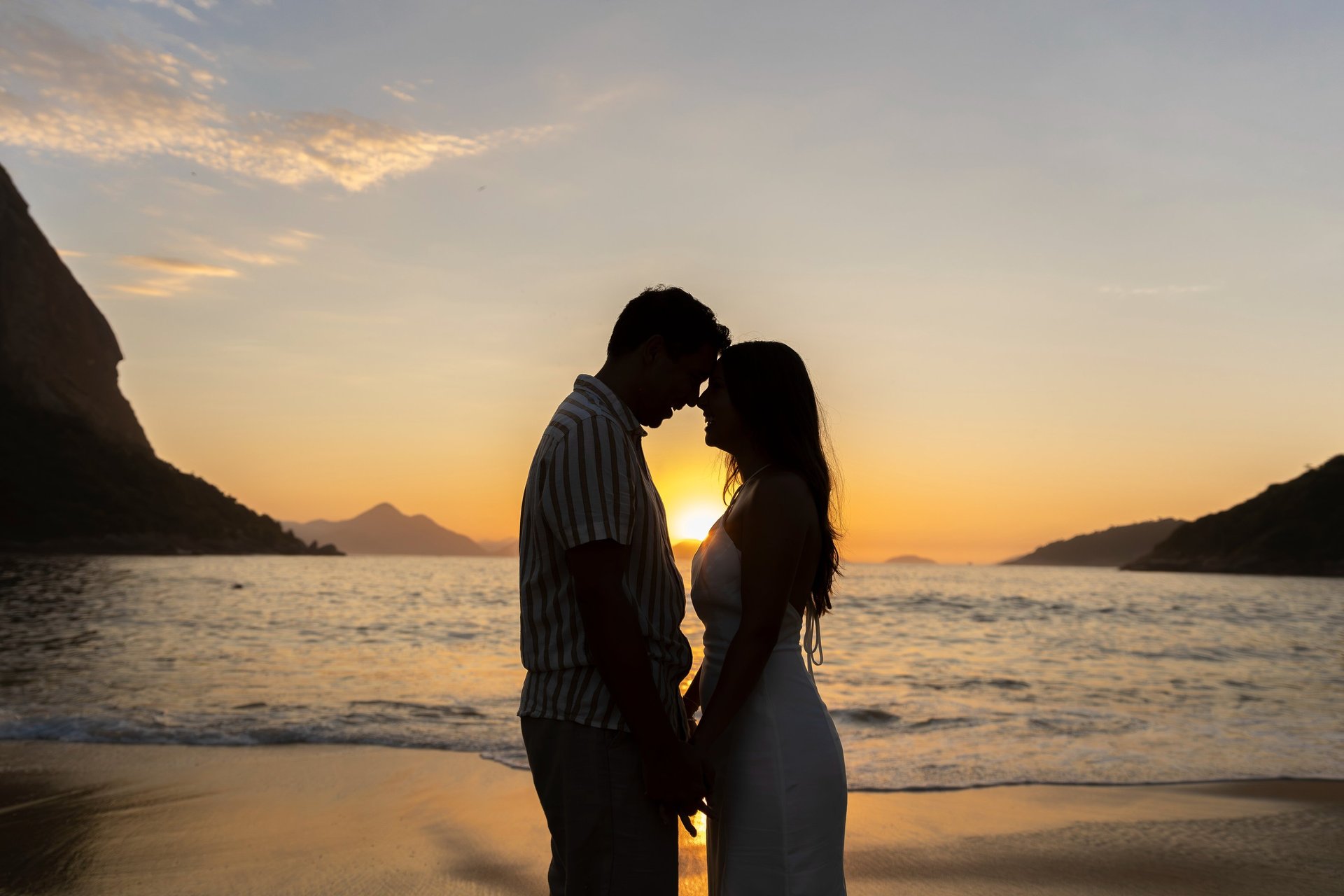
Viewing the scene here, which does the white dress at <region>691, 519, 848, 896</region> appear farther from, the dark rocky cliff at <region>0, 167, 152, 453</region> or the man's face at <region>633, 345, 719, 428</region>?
the dark rocky cliff at <region>0, 167, 152, 453</region>

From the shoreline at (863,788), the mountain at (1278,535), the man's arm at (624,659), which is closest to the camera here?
the man's arm at (624,659)

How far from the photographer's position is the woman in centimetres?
233

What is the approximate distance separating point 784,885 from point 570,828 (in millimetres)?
612

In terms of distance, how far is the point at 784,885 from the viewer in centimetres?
232

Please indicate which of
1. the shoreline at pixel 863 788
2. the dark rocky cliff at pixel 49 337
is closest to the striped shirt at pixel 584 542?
the shoreline at pixel 863 788

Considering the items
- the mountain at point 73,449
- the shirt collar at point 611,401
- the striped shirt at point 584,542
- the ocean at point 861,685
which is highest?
the mountain at point 73,449

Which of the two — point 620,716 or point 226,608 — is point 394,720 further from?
point 226,608

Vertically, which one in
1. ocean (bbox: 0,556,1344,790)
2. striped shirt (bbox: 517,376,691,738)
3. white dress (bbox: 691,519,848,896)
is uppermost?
striped shirt (bbox: 517,376,691,738)

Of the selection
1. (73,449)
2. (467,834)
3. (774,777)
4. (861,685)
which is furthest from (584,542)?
(73,449)

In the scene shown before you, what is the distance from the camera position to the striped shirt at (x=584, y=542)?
6.70ft

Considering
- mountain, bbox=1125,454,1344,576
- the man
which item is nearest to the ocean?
the man

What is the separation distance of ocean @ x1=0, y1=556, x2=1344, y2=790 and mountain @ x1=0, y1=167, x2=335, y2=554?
49839mm

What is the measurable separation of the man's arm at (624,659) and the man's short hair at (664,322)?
0.54 m

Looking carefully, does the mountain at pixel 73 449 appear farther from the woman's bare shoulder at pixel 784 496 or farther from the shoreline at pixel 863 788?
the woman's bare shoulder at pixel 784 496
